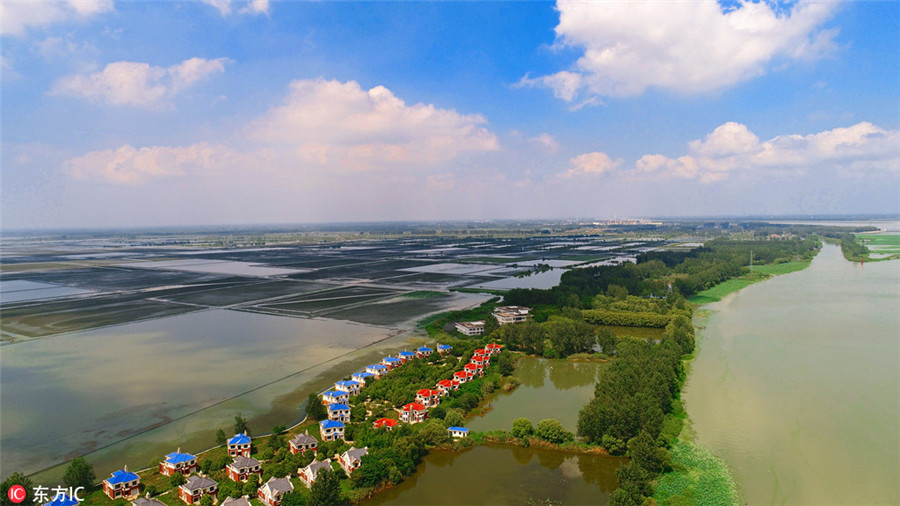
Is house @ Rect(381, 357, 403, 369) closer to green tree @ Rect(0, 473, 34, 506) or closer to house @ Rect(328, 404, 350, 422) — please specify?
house @ Rect(328, 404, 350, 422)

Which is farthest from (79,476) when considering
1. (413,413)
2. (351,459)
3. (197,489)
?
(413,413)

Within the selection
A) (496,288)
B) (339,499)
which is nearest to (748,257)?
(496,288)

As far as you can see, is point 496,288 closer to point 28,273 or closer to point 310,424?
point 310,424

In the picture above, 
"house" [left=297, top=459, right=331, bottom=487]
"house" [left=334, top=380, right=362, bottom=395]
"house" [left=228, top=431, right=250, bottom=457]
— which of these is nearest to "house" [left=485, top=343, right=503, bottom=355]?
"house" [left=334, top=380, right=362, bottom=395]

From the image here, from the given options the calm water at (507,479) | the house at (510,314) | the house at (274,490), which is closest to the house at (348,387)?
the calm water at (507,479)

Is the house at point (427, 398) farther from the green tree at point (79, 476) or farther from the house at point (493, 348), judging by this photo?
the green tree at point (79, 476)
